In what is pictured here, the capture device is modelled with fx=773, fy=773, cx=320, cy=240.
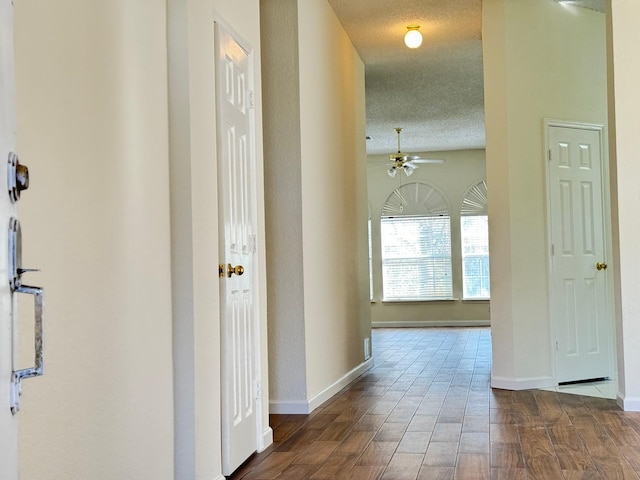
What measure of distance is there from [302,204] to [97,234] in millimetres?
2835

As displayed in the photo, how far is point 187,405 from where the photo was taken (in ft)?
9.90

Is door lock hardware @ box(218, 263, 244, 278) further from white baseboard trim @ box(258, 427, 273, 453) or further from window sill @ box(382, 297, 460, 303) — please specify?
window sill @ box(382, 297, 460, 303)

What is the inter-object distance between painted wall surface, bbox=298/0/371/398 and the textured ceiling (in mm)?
252

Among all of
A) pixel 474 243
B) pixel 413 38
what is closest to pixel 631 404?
pixel 413 38

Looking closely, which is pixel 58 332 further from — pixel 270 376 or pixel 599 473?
pixel 270 376

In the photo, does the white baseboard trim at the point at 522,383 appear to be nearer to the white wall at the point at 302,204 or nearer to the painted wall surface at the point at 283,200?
the white wall at the point at 302,204

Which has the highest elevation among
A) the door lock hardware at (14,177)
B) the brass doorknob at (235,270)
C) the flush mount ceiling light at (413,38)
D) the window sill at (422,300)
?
the flush mount ceiling light at (413,38)

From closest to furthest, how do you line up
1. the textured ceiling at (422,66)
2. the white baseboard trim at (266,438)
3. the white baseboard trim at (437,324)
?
the white baseboard trim at (266,438), the textured ceiling at (422,66), the white baseboard trim at (437,324)

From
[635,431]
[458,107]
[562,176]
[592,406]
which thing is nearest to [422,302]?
[458,107]

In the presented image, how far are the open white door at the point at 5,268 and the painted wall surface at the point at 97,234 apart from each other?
70 cm

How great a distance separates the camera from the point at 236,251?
378 cm

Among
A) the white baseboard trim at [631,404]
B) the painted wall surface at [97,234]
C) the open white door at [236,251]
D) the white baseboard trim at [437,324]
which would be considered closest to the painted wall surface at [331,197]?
the open white door at [236,251]

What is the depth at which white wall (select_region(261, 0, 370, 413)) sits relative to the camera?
5.12m

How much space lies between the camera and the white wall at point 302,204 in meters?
5.12
